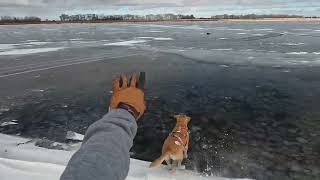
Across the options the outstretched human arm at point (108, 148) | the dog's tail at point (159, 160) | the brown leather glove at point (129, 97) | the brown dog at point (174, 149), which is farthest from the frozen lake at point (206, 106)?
the outstretched human arm at point (108, 148)

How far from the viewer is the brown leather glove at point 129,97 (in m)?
2.17

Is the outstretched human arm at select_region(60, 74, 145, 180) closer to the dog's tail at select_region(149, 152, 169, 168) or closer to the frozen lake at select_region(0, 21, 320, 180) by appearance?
the dog's tail at select_region(149, 152, 169, 168)

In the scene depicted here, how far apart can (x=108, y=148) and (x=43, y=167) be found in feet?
11.3

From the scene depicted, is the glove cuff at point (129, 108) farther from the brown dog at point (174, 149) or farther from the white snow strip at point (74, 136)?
the white snow strip at point (74, 136)

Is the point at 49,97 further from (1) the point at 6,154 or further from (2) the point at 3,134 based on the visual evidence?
(1) the point at 6,154

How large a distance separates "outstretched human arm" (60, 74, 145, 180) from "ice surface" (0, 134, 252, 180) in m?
2.70

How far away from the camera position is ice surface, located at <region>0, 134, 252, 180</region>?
460 centimetres

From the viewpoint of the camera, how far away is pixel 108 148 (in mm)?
1735

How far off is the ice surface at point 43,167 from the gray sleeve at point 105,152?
2.79 metres

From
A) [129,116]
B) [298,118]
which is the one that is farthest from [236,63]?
[129,116]

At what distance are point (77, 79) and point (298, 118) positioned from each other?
722 cm

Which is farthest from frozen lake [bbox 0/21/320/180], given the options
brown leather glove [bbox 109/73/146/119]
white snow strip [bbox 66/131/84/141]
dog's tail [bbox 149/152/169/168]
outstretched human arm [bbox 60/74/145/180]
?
outstretched human arm [bbox 60/74/145/180]

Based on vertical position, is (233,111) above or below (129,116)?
below

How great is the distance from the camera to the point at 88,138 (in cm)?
188
